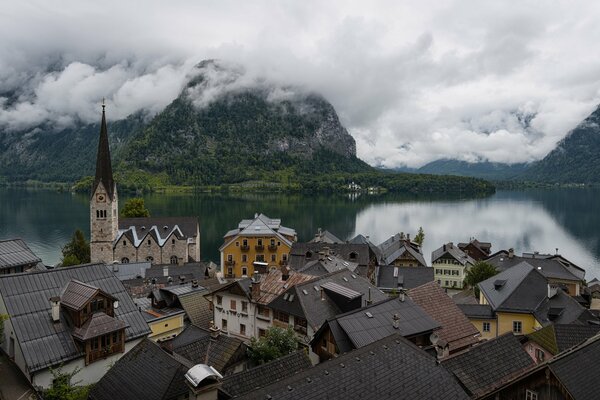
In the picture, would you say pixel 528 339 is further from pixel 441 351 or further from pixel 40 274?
pixel 40 274

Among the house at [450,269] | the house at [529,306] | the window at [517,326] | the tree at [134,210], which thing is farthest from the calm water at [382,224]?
the window at [517,326]

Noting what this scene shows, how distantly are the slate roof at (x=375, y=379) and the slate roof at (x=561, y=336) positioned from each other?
1266 centimetres

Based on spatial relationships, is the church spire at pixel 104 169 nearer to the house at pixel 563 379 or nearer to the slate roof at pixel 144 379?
the slate roof at pixel 144 379

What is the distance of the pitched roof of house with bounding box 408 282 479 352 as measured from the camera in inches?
1131

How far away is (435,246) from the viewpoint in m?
112

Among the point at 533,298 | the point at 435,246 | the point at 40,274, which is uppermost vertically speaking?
the point at 40,274

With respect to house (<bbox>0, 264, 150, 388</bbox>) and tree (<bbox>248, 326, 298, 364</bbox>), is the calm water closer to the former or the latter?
tree (<bbox>248, 326, 298, 364</bbox>)

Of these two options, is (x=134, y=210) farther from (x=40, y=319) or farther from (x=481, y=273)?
(x=40, y=319)

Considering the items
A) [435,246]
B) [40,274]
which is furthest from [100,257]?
[435,246]

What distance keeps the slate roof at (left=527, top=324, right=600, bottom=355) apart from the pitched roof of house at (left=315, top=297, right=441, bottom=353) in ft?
19.4

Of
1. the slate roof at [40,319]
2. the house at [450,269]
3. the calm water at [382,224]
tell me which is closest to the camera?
the slate roof at [40,319]

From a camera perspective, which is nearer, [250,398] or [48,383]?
[250,398]

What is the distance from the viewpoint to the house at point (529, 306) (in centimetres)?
3744

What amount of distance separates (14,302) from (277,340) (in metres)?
13.2
